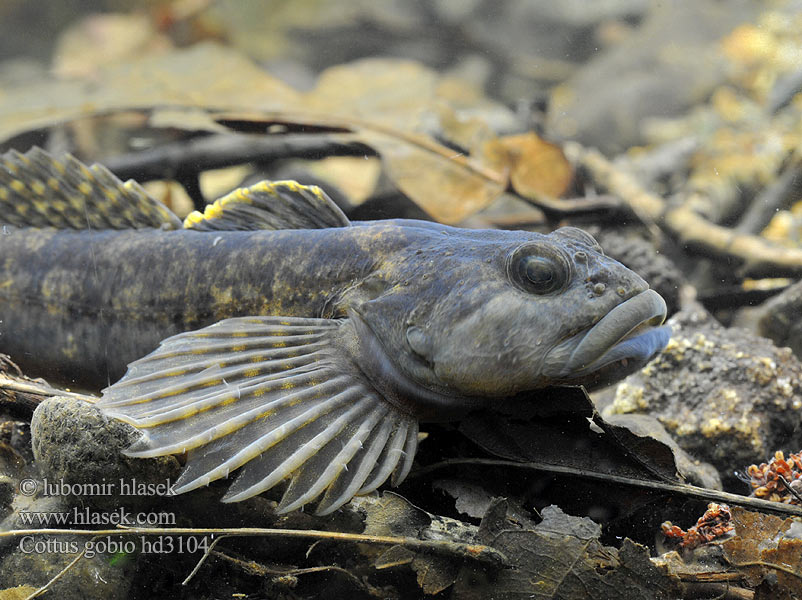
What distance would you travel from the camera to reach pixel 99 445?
1621 mm

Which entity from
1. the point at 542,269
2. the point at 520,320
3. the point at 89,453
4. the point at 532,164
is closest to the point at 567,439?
the point at 520,320

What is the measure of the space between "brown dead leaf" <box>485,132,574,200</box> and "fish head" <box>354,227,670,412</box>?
4.50 ft

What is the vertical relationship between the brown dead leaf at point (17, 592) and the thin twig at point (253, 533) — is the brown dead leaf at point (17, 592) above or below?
below

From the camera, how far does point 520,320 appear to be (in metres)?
1.85

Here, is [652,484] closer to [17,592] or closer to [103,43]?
[17,592]

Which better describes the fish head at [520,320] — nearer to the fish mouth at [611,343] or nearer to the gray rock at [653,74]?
the fish mouth at [611,343]

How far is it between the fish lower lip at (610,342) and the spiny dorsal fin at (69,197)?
1711 mm

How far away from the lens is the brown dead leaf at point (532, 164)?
335 cm

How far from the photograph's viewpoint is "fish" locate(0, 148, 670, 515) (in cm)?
174

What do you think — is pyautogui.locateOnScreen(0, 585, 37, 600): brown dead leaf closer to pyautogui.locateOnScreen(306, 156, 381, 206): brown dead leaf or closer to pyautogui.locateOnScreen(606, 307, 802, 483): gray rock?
pyautogui.locateOnScreen(306, 156, 381, 206): brown dead leaf

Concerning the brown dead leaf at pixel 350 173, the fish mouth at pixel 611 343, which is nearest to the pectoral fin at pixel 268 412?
the fish mouth at pixel 611 343

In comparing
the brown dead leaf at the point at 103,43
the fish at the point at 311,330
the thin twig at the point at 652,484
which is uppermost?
the brown dead leaf at the point at 103,43

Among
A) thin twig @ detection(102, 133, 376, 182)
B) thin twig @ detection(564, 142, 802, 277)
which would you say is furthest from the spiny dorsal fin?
thin twig @ detection(564, 142, 802, 277)

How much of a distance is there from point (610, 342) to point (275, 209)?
1362 mm
